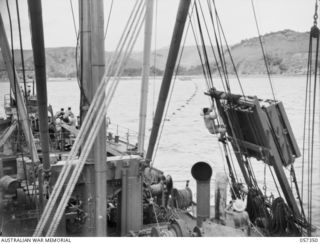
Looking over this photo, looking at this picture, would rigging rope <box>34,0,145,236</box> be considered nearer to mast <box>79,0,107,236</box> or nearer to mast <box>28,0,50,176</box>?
mast <box>79,0,107,236</box>

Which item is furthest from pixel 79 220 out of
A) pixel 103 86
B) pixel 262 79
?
pixel 262 79

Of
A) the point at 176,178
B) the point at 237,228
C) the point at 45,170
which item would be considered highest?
the point at 45,170

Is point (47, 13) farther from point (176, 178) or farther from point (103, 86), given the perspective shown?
point (176, 178)

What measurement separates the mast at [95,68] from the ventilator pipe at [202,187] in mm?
2861

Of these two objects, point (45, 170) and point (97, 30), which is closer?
point (97, 30)

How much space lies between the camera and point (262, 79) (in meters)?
131

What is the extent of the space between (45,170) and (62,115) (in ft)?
39.2

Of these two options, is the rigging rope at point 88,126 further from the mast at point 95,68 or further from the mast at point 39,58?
the mast at point 39,58

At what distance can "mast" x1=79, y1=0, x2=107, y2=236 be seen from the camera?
21.4 ft

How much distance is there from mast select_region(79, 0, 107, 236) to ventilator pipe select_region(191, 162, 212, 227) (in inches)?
113

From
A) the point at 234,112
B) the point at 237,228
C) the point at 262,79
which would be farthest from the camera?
the point at 262,79

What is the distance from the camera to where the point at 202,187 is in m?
9.63

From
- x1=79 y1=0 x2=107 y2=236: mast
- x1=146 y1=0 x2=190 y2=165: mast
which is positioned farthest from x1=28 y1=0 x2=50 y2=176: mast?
x1=146 y1=0 x2=190 y2=165: mast

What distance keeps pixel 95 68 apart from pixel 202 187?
4355 millimetres
